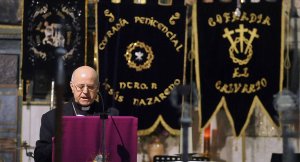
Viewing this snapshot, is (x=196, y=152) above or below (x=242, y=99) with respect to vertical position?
below

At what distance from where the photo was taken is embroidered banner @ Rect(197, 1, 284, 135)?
971 cm

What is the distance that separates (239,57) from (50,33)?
2.92 meters

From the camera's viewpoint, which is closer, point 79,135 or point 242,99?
point 79,135

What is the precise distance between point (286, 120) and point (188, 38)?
1960 mm

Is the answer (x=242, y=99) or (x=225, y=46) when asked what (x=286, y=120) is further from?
(x=225, y=46)

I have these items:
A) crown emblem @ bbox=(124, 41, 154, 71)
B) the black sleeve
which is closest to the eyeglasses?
the black sleeve

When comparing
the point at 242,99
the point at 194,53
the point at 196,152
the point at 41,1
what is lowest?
the point at 196,152

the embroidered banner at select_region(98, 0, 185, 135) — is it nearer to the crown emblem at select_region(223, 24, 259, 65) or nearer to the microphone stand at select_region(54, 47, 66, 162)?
the crown emblem at select_region(223, 24, 259, 65)

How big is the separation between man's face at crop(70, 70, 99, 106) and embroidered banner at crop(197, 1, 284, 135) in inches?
185

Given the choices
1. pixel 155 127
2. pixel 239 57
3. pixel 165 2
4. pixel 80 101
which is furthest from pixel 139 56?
pixel 80 101

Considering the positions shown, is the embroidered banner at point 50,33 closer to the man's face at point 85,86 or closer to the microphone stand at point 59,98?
the man's face at point 85,86

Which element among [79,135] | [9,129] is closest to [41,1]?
[9,129]

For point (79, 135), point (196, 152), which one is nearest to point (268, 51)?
point (196, 152)

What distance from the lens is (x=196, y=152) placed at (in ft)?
33.7
